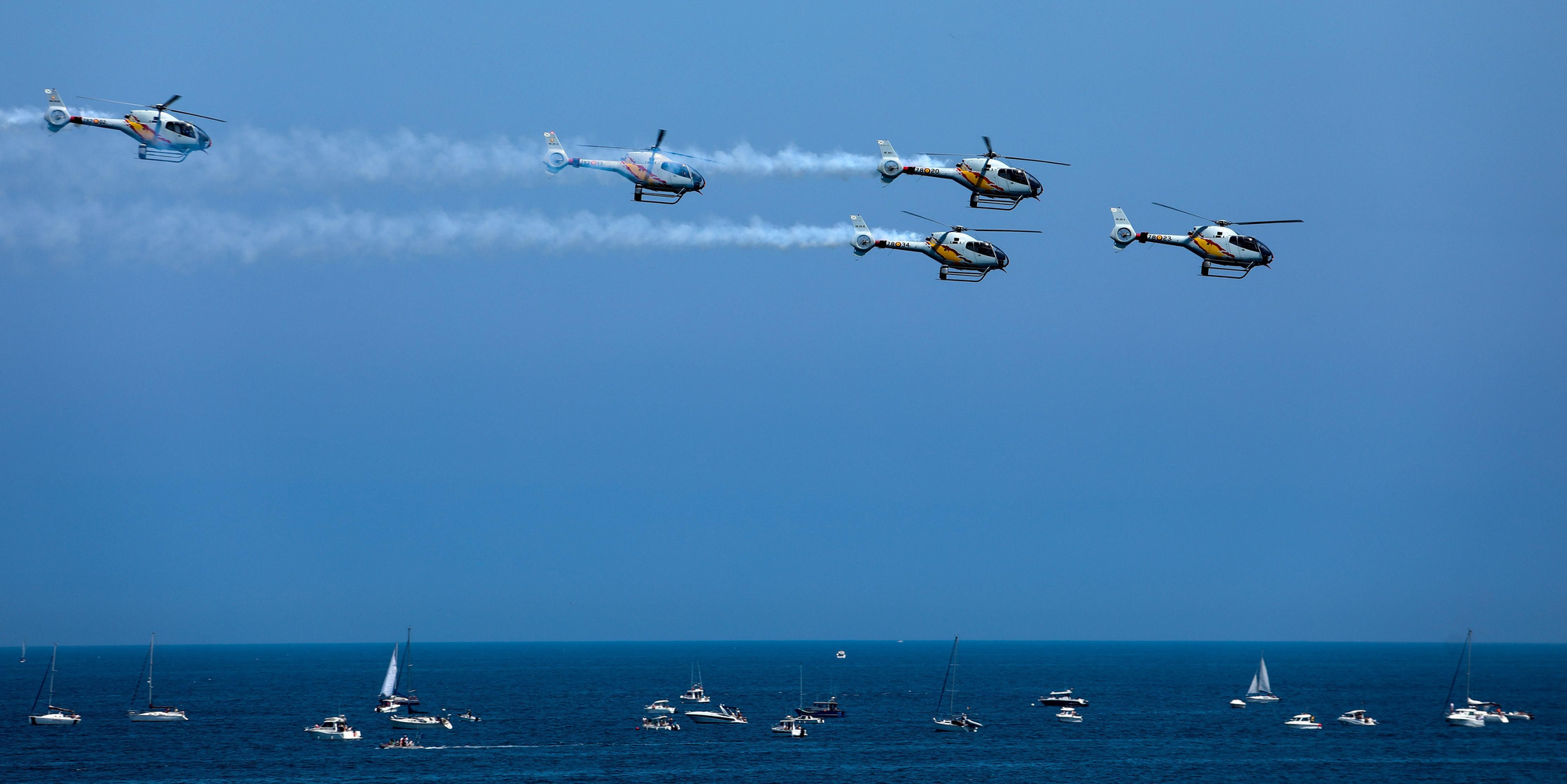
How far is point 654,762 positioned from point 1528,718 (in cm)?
9119

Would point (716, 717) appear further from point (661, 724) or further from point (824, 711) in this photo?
point (824, 711)

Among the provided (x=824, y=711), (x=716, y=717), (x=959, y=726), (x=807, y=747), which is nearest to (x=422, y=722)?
(x=716, y=717)

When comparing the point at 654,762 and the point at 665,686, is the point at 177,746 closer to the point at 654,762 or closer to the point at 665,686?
the point at 654,762

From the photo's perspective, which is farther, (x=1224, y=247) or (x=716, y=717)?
A: (x=716, y=717)

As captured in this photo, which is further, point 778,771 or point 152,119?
point 778,771

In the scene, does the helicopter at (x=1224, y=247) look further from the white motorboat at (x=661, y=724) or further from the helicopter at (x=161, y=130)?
the white motorboat at (x=661, y=724)

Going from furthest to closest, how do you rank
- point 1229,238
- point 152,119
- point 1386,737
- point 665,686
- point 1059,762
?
point 665,686
point 1386,737
point 1059,762
point 1229,238
point 152,119

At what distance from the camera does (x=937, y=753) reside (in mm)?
105875

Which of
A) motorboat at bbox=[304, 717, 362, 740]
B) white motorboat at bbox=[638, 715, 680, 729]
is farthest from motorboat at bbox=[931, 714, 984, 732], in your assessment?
motorboat at bbox=[304, 717, 362, 740]

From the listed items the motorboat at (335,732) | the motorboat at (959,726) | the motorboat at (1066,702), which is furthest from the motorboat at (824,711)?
the motorboat at (335,732)

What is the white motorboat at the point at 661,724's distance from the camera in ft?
396

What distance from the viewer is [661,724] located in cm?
12138

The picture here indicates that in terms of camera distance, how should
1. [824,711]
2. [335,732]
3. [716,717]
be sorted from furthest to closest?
1. [824,711]
2. [716,717]
3. [335,732]

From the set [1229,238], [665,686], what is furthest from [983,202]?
[665,686]
